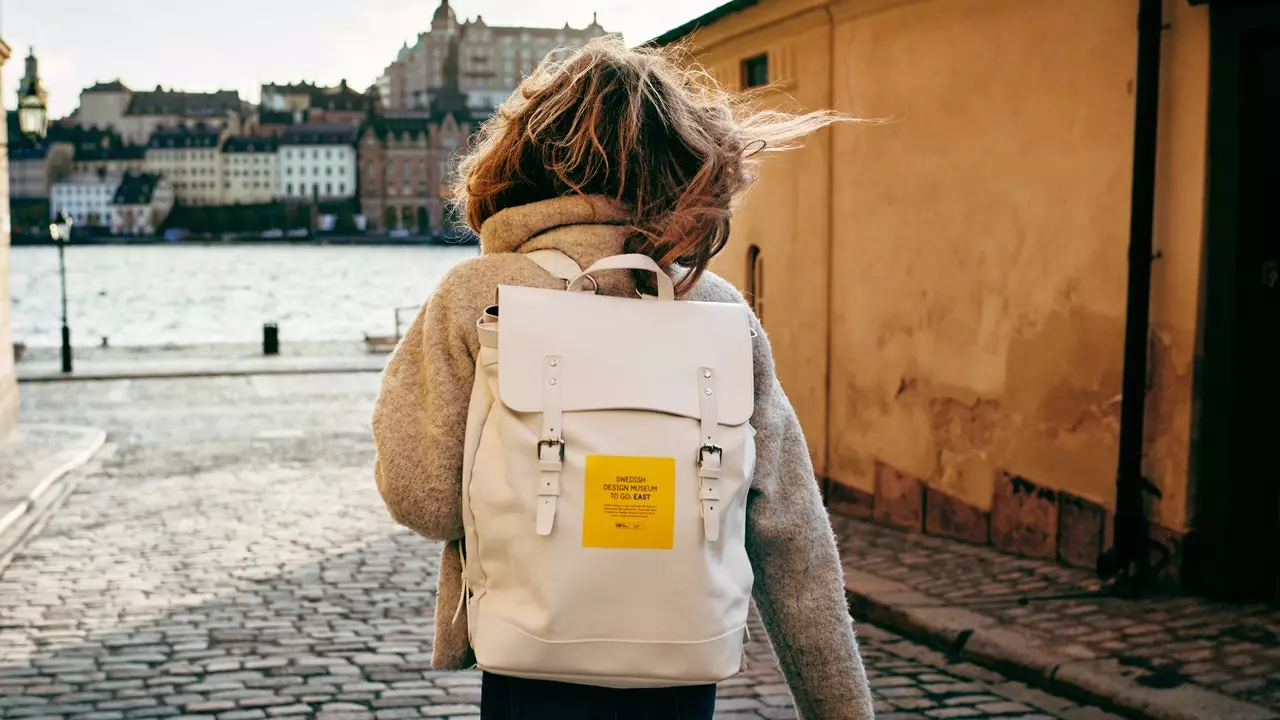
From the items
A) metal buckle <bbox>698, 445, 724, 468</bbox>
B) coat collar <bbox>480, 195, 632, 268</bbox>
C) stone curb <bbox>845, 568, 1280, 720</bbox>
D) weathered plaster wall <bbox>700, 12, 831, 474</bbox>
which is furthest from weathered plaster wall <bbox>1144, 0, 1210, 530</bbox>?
metal buckle <bbox>698, 445, 724, 468</bbox>

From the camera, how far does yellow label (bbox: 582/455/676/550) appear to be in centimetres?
197

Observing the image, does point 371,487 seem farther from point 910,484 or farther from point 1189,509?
point 1189,509

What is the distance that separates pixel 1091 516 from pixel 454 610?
5613 millimetres

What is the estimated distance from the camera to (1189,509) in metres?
6.60

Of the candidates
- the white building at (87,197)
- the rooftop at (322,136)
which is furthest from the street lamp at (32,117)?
the white building at (87,197)

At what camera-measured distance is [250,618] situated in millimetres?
6934

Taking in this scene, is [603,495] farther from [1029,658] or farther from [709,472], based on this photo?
[1029,658]

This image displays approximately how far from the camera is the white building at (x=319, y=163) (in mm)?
167000

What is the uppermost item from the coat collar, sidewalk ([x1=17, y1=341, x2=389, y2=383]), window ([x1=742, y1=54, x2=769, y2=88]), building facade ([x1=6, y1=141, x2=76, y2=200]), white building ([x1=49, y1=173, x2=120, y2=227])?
building facade ([x1=6, y1=141, x2=76, y2=200])

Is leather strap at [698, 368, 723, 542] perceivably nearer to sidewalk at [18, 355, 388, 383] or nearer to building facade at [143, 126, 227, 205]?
sidewalk at [18, 355, 388, 383]

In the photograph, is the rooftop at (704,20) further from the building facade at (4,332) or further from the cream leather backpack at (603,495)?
the cream leather backpack at (603,495)

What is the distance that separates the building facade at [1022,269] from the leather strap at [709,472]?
5.03 m

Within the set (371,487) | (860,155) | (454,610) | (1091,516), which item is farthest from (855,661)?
(371,487)

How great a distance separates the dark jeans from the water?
35.6 metres
